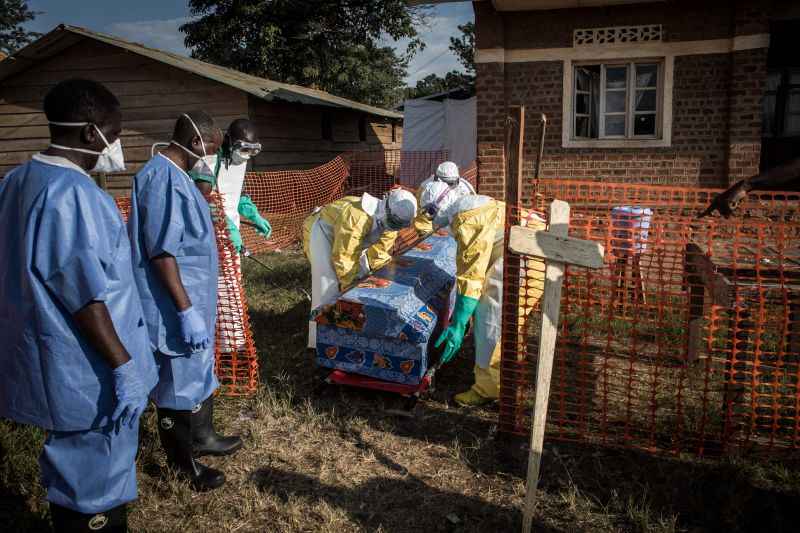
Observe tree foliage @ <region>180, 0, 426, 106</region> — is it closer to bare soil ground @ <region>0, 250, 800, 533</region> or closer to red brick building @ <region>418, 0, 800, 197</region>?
red brick building @ <region>418, 0, 800, 197</region>

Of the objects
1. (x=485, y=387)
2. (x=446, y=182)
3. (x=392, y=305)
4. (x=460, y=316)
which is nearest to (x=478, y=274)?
(x=460, y=316)

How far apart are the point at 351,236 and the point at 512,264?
4.89ft

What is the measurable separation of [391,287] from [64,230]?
2536mm

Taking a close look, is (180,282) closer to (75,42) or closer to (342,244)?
(342,244)

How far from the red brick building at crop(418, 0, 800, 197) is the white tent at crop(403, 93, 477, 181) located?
458 centimetres

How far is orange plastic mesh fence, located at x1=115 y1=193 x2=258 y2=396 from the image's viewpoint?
4414 millimetres

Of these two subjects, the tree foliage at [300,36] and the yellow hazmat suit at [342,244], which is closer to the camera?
the yellow hazmat suit at [342,244]

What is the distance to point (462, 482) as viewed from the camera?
10.8ft

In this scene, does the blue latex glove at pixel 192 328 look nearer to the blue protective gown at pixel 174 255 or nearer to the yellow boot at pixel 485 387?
the blue protective gown at pixel 174 255

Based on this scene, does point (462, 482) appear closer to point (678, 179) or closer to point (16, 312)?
point (16, 312)

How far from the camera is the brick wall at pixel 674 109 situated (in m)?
8.19

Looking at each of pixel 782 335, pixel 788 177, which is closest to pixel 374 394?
pixel 782 335

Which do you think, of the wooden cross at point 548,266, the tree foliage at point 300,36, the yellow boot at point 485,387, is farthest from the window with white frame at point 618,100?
the tree foliage at point 300,36

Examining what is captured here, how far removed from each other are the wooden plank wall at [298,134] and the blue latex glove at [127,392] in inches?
418
